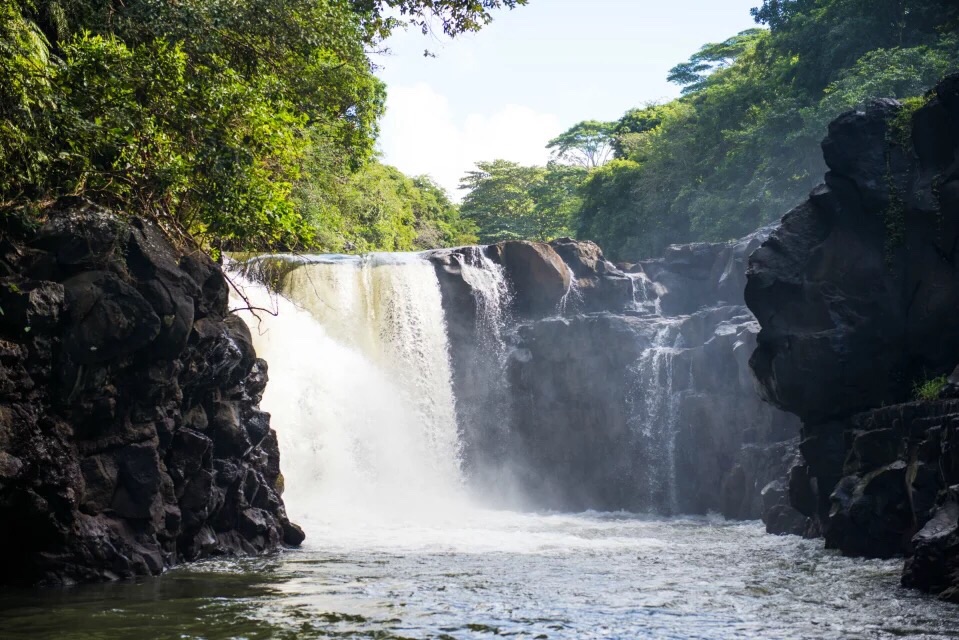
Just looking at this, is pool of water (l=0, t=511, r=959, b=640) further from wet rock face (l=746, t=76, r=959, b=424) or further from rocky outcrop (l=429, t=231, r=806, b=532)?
rocky outcrop (l=429, t=231, r=806, b=532)

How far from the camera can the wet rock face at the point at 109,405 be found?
12.0 metres

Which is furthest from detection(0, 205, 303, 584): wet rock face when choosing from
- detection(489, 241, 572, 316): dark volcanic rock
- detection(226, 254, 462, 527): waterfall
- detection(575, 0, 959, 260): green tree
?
detection(575, 0, 959, 260): green tree

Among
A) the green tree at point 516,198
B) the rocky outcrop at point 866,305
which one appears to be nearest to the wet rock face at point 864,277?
the rocky outcrop at point 866,305

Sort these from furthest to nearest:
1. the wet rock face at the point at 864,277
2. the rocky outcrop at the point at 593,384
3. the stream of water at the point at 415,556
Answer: the rocky outcrop at the point at 593,384, the wet rock face at the point at 864,277, the stream of water at the point at 415,556

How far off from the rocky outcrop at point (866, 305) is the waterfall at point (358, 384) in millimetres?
10665

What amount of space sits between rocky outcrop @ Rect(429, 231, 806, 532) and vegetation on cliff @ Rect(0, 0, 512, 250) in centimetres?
1182

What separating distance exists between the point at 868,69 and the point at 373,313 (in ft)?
60.7

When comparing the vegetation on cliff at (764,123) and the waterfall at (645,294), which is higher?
the vegetation on cliff at (764,123)

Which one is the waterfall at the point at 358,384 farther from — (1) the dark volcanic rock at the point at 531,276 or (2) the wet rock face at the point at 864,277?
(2) the wet rock face at the point at 864,277

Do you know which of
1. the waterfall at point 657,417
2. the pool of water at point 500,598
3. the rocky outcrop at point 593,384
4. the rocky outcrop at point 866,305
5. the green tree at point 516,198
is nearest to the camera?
the pool of water at point 500,598

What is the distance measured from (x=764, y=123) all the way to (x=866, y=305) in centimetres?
2277

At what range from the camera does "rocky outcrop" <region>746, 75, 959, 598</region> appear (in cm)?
1567

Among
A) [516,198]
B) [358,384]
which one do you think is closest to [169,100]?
[358,384]

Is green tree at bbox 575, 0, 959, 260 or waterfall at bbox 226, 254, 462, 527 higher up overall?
green tree at bbox 575, 0, 959, 260
